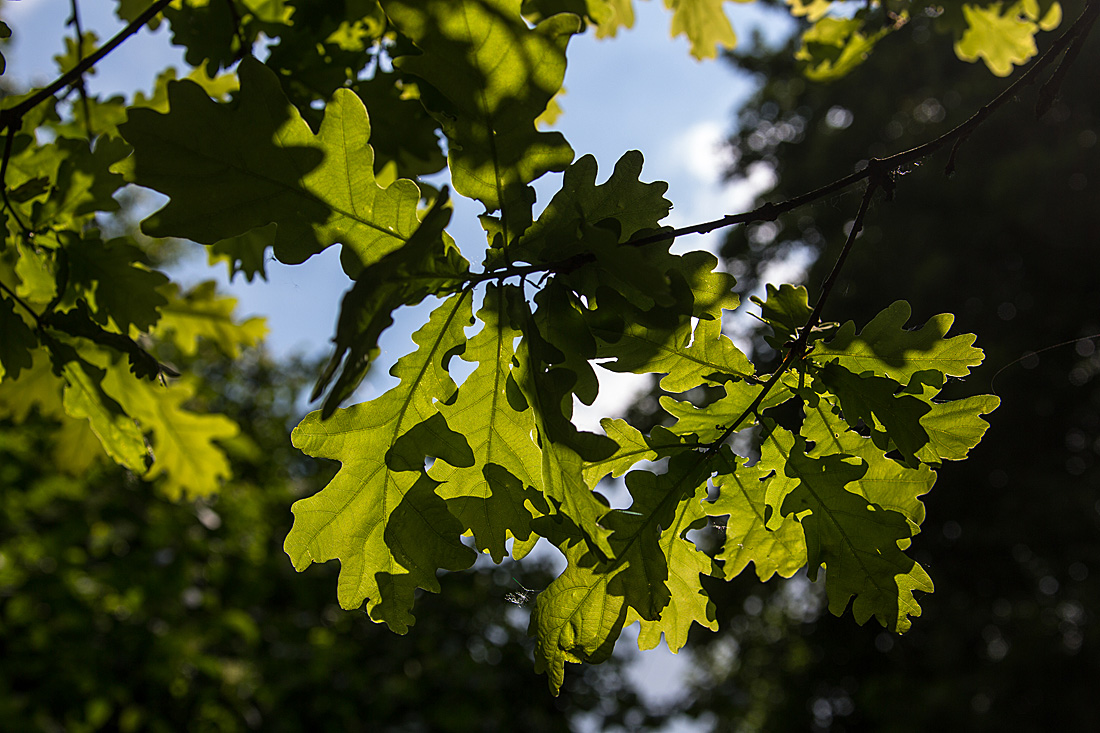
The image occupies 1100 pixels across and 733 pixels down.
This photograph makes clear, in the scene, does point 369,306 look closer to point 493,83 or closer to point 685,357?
point 493,83

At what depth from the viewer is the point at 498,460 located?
4.08 feet

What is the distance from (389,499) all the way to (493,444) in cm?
20

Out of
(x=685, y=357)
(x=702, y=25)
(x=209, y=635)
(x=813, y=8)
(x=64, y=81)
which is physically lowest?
(x=209, y=635)

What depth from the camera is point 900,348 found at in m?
1.23

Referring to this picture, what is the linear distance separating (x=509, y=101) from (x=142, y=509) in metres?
7.25

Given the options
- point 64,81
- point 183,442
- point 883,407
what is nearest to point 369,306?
point 883,407

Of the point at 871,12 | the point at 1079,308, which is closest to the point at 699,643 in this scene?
the point at 1079,308

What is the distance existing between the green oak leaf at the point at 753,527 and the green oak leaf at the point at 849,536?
0.05 m

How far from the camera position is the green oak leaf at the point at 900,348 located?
1.23m

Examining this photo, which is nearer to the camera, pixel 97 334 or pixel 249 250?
pixel 97 334

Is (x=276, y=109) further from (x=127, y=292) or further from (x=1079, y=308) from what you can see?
(x=1079, y=308)

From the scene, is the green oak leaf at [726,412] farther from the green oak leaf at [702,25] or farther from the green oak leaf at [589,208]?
the green oak leaf at [702,25]

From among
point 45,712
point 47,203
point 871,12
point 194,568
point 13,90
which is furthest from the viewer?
point 13,90

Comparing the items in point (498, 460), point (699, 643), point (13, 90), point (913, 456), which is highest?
point (13, 90)
